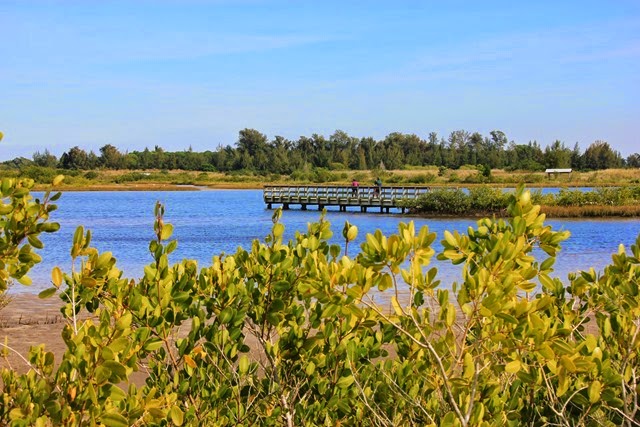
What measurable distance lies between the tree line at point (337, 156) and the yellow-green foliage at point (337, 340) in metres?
111

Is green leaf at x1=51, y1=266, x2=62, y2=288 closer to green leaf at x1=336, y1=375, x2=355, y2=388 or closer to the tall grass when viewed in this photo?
green leaf at x1=336, y1=375, x2=355, y2=388

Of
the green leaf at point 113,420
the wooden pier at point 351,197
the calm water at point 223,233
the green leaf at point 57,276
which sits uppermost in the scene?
the green leaf at point 57,276

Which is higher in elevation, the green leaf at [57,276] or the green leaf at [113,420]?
the green leaf at [57,276]

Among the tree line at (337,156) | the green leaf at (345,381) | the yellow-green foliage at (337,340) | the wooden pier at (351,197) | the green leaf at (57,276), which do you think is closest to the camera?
the yellow-green foliage at (337,340)

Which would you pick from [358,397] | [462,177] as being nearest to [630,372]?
[358,397]

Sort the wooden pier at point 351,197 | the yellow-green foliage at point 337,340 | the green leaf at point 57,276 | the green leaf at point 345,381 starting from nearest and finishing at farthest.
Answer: the yellow-green foliage at point 337,340, the green leaf at point 57,276, the green leaf at point 345,381, the wooden pier at point 351,197

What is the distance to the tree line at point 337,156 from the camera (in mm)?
123500

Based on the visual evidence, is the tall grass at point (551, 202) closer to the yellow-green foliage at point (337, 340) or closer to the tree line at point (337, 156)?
the yellow-green foliage at point (337, 340)

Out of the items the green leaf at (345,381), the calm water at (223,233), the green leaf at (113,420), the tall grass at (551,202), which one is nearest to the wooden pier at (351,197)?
the calm water at (223,233)

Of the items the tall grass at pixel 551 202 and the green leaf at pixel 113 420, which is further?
the tall grass at pixel 551 202

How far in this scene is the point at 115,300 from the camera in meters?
3.71

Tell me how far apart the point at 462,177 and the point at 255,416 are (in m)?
92.0

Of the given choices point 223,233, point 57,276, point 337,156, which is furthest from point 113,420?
point 337,156

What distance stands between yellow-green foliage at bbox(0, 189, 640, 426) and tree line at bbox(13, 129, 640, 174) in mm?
111366
